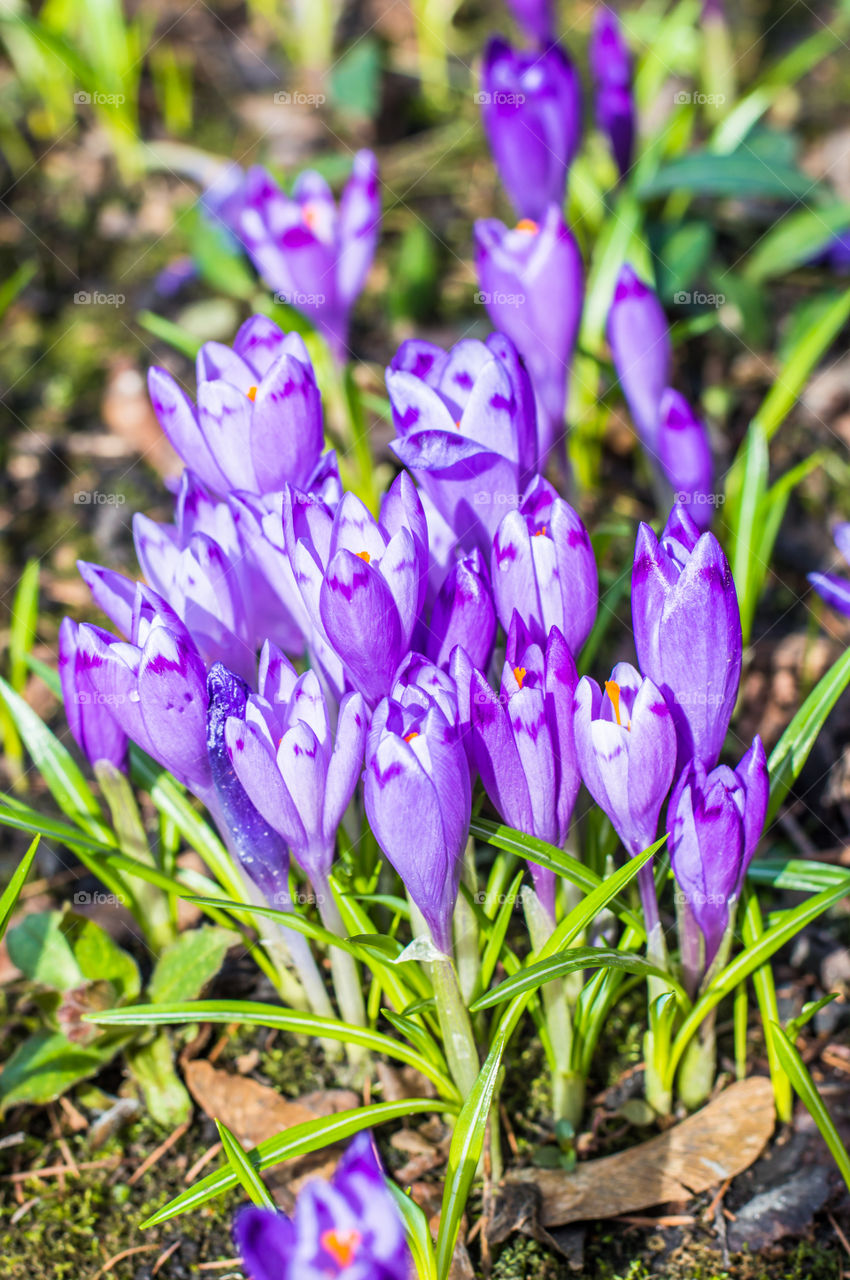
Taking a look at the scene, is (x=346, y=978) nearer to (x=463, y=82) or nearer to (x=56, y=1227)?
(x=56, y=1227)

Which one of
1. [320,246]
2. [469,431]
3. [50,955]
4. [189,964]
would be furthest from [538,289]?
[50,955]

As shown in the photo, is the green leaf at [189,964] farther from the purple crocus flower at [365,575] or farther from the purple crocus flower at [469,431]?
the purple crocus flower at [469,431]

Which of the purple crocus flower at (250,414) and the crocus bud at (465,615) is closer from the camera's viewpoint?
the crocus bud at (465,615)

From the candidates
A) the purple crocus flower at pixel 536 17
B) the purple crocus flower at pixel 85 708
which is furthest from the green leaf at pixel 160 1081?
the purple crocus flower at pixel 536 17

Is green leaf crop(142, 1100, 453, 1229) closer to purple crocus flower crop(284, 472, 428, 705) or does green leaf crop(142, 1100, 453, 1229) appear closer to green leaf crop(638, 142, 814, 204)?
purple crocus flower crop(284, 472, 428, 705)

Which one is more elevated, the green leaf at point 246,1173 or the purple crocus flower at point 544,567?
the purple crocus flower at point 544,567

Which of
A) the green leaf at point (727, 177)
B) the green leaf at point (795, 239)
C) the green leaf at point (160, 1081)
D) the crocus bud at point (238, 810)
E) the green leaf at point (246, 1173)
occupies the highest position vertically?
the green leaf at point (727, 177)

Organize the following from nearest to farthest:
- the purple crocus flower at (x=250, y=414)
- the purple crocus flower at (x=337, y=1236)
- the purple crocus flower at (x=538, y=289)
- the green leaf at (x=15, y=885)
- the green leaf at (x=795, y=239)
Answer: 1. the purple crocus flower at (x=337, y=1236)
2. the green leaf at (x=15, y=885)
3. the purple crocus flower at (x=250, y=414)
4. the purple crocus flower at (x=538, y=289)
5. the green leaf at (x=795, y=239)

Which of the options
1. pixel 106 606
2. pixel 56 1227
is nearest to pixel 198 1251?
pixel 56 1227

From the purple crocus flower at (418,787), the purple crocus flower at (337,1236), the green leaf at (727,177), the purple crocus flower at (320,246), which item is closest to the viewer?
the purple crocus flower at (337,1236)
